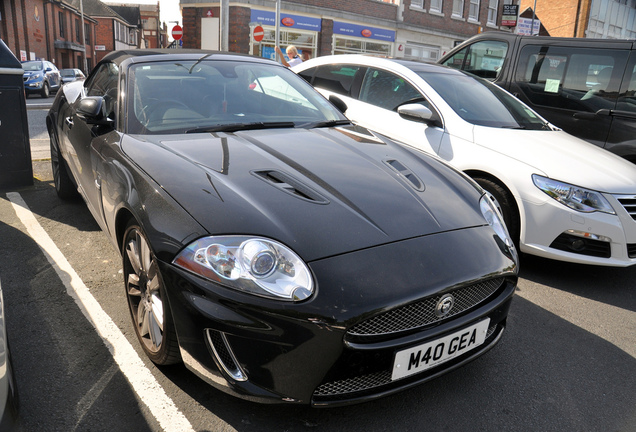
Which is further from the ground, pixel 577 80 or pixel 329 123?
pixel 577 80

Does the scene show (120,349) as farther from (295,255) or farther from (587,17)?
(587,17)

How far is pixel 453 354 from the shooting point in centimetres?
208

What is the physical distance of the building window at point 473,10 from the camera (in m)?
30.2

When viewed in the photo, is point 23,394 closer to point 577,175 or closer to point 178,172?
point 178,172

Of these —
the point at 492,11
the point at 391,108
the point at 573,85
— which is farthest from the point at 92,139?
the point at 492,11

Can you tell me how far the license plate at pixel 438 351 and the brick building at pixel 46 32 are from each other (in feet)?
124

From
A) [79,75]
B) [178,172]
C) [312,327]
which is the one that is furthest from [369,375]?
[79,75]

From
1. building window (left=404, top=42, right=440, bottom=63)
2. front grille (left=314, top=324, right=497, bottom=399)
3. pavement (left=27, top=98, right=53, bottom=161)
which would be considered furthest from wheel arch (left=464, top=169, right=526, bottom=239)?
building window (left=404, top=42, right=440, bottom=63)

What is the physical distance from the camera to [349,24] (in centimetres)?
2509

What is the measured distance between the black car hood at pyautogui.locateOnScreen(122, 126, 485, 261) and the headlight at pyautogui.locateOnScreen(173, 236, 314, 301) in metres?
0.05

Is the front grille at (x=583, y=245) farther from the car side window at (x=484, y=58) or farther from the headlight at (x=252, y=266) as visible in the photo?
the car side window at (x=484, y=58)

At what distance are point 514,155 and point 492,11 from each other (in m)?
31.7

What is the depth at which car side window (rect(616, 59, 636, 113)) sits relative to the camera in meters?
5.41

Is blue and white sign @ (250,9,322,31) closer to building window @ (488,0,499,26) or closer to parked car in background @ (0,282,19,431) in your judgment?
building window @ (488,0,499,26)
